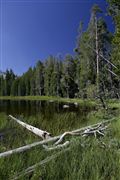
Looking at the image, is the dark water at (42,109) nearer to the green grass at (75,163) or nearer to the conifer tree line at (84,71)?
the conifer tree line at (84,71)

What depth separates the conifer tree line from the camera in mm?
15094

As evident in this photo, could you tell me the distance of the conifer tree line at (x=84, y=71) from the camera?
49.5 ft

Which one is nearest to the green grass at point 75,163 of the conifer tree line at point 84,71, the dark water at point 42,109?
the conifer tree line at point 84,71

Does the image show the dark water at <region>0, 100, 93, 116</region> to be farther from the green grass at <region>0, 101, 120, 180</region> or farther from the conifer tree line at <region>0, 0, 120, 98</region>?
the green grass at <region>0, 101, 120, 180</region>

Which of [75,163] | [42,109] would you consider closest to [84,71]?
[42,109]

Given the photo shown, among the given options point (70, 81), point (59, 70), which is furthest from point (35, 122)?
point (59, 70)

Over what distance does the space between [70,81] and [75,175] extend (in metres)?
55.0

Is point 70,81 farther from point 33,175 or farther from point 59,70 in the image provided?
point 33,175

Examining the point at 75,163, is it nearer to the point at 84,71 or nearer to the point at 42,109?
the point at 42,109

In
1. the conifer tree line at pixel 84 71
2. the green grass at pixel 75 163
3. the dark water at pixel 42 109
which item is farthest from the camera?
the dark water at pixel 42 109

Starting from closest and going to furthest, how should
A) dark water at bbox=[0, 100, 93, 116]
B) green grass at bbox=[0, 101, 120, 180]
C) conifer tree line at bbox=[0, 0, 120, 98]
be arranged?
green grass at bbox=[0, 101, 120, 180] → conifer tree line at bbox=[0, 0, 120, 98] → dark water at bbox=[0, 100, 93, 116]

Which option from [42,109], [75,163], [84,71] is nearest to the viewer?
[75,163]

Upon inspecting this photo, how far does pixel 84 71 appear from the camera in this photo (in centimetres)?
4153

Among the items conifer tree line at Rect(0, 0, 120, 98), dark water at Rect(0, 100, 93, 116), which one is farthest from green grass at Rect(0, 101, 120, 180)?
dark water at Rect(0, 100, 93, 116)
